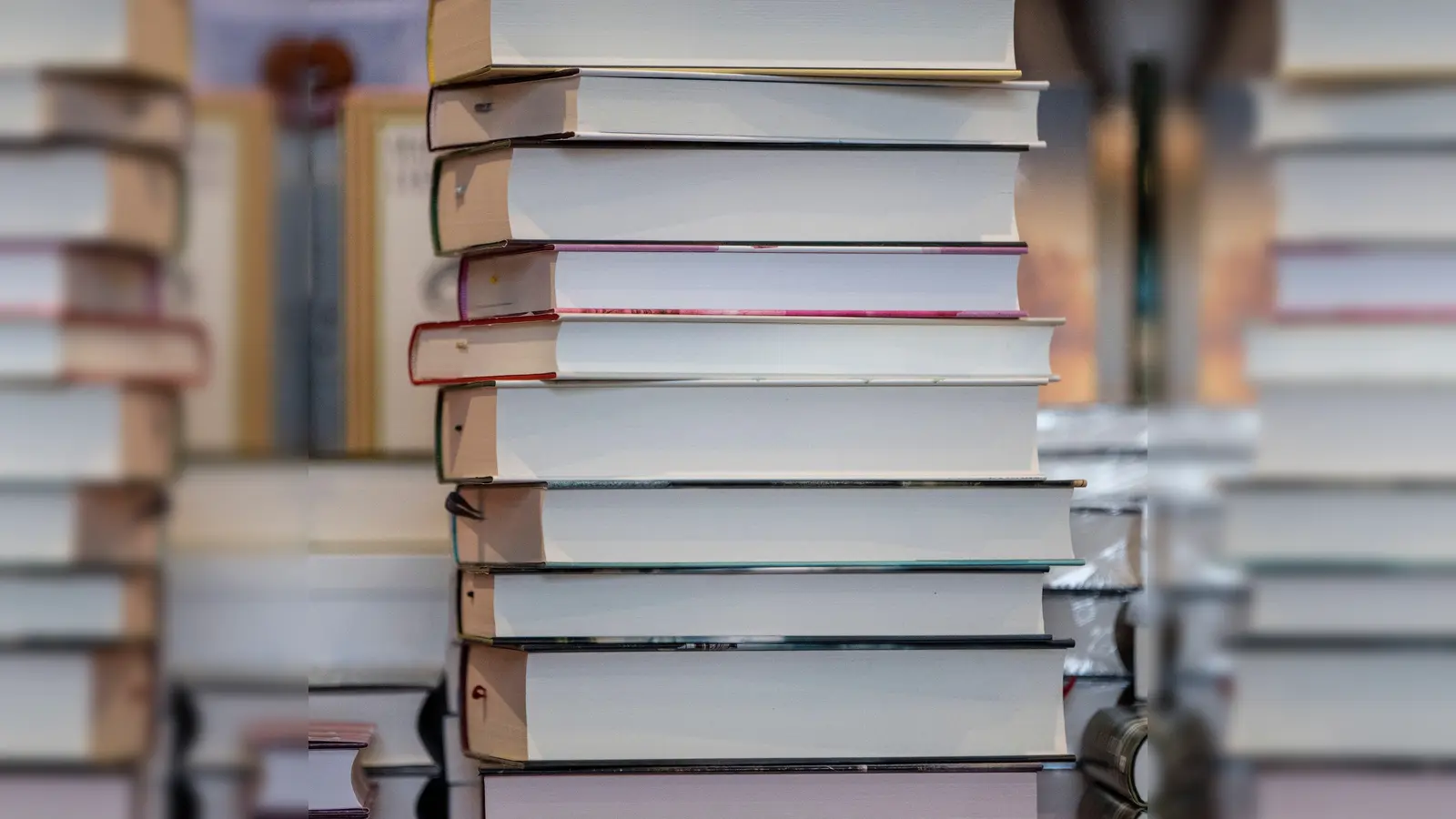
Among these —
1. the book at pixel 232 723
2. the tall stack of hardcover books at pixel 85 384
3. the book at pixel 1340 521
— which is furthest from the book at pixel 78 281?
the book at pixel 1340 521

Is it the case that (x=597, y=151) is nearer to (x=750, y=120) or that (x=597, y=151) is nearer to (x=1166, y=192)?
(x=750, y=120)

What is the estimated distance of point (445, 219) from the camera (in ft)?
1.80

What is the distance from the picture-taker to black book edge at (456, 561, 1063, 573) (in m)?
0.50

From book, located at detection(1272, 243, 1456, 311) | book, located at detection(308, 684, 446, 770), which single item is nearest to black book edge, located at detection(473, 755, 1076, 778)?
book, located at detection(308, 684, 446, 770)

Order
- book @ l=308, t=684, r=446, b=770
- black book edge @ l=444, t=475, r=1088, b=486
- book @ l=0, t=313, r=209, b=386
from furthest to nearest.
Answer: book @ l=308, t=684, r=446, b=770 < black book edge @ l=444, t=475, r=1088, b=486 < book @ l=0, t=313, r=209, b=386

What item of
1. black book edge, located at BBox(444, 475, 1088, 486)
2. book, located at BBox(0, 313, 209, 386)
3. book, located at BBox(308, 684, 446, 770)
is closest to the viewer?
book, located at BBox(0, 313, 209, 386)

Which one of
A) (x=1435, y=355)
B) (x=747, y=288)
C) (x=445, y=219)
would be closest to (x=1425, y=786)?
(x=1435, y=355)

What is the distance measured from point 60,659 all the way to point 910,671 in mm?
296

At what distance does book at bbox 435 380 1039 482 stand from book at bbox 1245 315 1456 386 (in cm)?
13

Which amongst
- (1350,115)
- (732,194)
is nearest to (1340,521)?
(1350,115)

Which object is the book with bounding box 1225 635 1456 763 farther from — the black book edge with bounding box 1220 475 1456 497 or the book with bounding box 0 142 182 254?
the book with bounding box 0 142 182 254

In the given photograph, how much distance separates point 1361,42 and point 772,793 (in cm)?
34

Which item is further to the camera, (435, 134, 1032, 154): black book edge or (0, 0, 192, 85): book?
(435, 134, 1032, 154): black book edge

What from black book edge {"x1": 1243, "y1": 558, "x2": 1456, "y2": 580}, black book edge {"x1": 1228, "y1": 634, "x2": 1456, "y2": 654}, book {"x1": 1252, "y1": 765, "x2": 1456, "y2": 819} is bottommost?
book {"x1": 1252, "y1": 765, "x2": 1456, "y2": 819}
